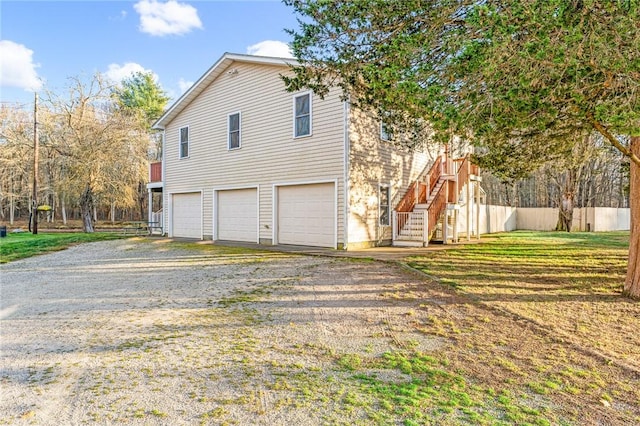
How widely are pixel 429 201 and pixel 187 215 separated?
9.83m

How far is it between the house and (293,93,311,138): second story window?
3 centimetres

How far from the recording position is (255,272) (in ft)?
26.5

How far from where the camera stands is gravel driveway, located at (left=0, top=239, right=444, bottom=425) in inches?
105

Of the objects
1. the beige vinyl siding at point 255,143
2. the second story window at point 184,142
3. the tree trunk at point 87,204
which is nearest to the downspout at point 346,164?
the beige vinyl siding at point 255,143

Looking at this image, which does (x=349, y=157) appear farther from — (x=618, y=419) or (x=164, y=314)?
(x=618, y=419)

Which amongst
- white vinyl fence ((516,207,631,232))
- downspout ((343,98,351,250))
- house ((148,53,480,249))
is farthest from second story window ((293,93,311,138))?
white vinyl fence ((516,207,631,232))

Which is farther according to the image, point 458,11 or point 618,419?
point 458,11

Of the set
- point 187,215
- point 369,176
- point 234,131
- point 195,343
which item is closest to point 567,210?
point 369,176

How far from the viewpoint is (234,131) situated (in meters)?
14.5

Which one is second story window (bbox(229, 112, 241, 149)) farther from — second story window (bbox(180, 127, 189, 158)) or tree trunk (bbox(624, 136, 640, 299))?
tree trunk (bbox(624, 136, 640, 299))

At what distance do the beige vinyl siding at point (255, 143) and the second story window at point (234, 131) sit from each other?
214 mm

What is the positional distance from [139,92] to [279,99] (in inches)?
1097

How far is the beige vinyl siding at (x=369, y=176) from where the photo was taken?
11.4m

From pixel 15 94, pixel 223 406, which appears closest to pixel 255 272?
pixel 223 406
